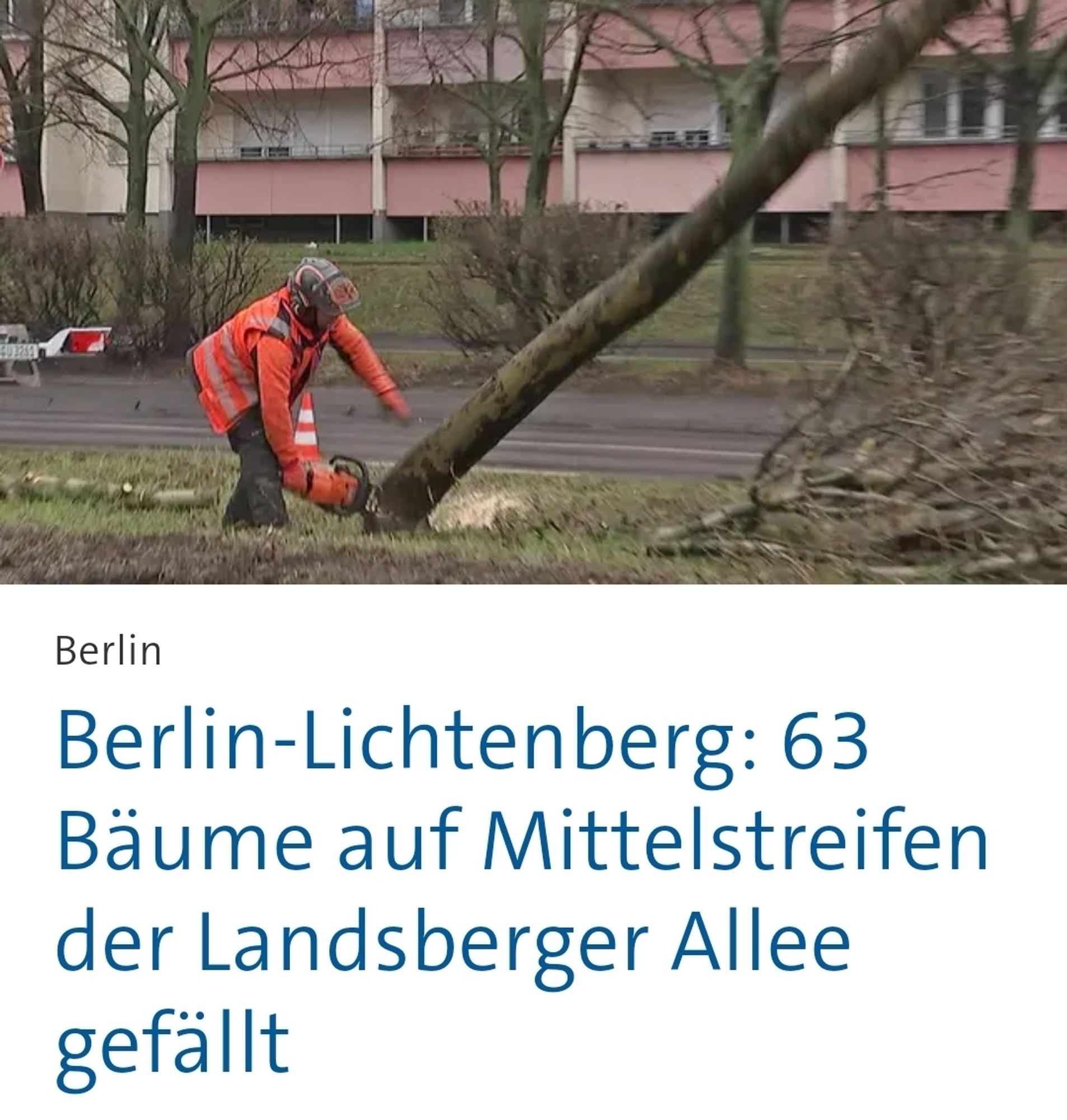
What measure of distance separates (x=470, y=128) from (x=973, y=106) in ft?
10.3

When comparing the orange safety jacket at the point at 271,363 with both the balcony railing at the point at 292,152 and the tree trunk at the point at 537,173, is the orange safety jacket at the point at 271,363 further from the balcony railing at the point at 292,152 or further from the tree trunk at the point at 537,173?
the tree trunk at the point at 537,173

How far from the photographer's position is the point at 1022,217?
6.48m

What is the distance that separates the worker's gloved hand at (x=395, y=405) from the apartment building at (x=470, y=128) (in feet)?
2.44

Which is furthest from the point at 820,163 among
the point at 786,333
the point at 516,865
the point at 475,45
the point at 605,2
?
the point at 516,865

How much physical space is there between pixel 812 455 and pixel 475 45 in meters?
2.13

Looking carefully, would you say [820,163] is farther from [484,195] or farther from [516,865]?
[516,865]

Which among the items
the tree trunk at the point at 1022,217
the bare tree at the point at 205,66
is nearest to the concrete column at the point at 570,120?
the bare tree at the point at 205,66

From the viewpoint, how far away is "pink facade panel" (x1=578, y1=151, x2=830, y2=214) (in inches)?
216

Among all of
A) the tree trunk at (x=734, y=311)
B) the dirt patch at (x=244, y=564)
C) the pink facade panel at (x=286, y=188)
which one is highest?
the pink facade panel at (x=286, y=188)

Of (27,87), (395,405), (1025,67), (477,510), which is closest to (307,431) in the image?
(395,405)

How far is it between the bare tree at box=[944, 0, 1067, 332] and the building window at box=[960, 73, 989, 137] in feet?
0.22

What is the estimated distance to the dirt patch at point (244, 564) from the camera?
11.0 ft

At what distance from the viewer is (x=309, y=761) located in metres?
2.47

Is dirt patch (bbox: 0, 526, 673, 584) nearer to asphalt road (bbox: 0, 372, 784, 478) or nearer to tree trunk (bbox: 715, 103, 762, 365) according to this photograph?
asphalt road (bbox: 0, 372, 784, 478)
